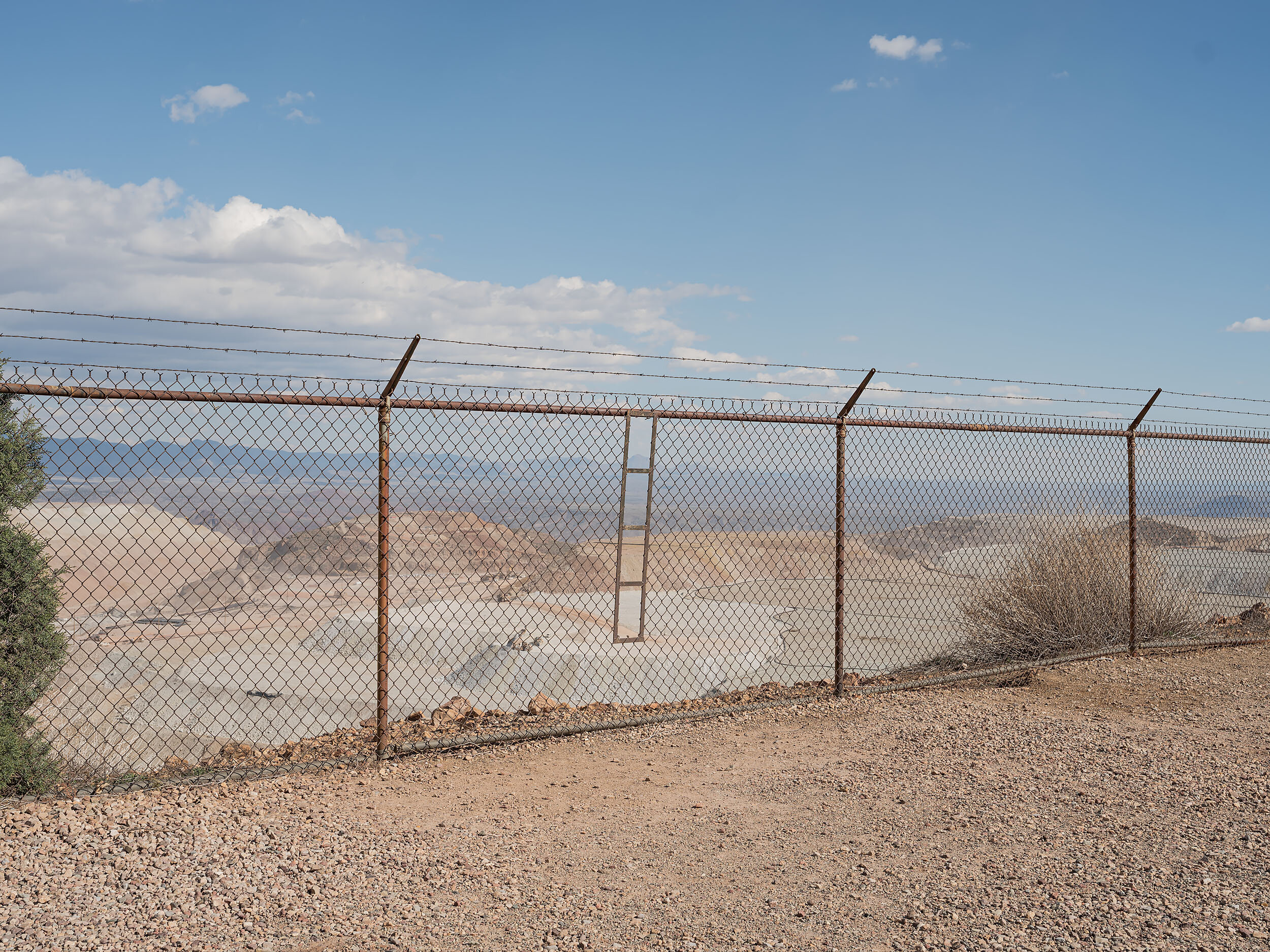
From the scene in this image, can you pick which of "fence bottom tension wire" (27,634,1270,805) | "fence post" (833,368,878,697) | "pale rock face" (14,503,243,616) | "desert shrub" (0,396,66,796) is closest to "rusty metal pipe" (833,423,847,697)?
"fence post" (833,368,878,697)

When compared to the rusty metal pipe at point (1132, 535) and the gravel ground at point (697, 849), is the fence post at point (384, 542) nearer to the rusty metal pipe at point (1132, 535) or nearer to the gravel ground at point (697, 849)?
the gravel ground at point (697, 849)

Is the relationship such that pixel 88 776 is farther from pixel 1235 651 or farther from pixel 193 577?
→ pixel 193 577

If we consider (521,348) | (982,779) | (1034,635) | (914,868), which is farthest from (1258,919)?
(1034,635)

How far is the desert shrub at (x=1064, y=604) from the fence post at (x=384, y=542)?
6244mm

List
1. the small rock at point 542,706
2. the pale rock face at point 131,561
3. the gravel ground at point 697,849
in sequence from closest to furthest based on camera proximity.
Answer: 1. the gravel ground at point 697,849
2. the small rock at point 542,706
3. the pale rock face at point 131,561

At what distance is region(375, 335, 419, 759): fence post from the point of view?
5.06 metres

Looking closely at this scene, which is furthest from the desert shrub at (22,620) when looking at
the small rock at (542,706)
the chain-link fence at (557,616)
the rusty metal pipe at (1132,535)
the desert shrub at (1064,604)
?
the rusty metal pipe at (1132,535)

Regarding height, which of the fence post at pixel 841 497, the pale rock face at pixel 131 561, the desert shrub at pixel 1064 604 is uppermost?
the fence post at pixel 841 497

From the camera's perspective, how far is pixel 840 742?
580 centimetres

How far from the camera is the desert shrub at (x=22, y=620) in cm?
456

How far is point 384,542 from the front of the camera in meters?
5.17

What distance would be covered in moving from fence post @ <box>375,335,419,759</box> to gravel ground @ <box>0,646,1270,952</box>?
295 mm

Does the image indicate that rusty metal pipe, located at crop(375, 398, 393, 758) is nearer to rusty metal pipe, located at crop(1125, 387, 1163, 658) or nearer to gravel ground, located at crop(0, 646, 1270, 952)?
gravel ground, located at crop(0, 646, 1270, 952)

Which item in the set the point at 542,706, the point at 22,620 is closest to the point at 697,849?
the point at 542,706
